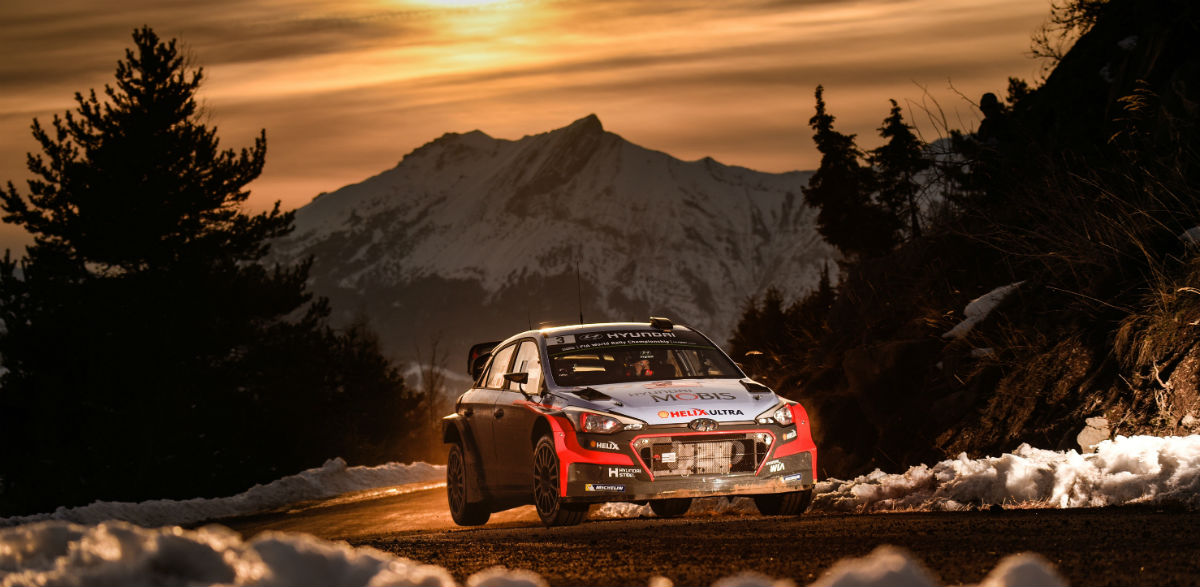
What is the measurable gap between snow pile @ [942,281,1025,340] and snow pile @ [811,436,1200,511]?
5938 millimetres

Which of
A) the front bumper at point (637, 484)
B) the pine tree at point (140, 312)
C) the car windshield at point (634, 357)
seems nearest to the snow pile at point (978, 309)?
the car windshield at point (634, 357)

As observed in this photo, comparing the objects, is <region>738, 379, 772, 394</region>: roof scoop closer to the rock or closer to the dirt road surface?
the dirt road surface

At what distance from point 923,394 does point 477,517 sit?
7042mm

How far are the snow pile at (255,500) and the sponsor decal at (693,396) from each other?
36.5 feet

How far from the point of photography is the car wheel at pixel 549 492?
1084 centimetres

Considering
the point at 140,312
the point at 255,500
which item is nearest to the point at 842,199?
the point at 140,312

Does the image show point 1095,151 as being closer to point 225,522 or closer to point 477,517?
point 477,517

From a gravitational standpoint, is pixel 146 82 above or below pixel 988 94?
above

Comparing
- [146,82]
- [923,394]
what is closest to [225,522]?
[923,394]

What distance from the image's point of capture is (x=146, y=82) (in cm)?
4584

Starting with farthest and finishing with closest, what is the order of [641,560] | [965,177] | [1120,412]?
[965,177]
[1120,412]
[641,560]

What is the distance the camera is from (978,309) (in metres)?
18.2

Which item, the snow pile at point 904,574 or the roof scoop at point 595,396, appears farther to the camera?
the roof scoop at point 595,396

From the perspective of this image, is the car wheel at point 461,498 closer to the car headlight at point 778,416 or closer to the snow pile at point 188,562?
the car headlight at point 778,416
